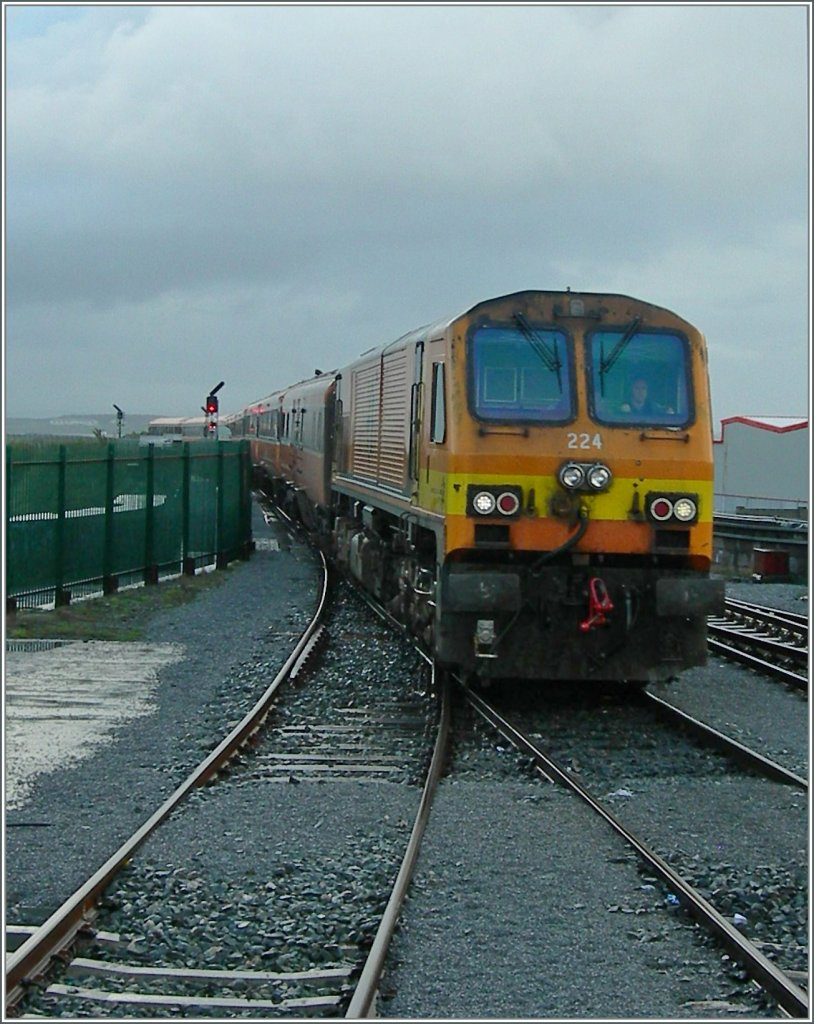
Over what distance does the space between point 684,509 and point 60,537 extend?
9429mm

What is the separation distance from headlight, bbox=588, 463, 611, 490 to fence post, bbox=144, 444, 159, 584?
37.2ft

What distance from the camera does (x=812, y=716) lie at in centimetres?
764

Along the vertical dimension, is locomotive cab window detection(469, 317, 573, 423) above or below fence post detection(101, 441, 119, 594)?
above

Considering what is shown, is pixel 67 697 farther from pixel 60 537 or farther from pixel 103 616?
pixel 60 537

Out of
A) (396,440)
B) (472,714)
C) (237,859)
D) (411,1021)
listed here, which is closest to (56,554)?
(396,440)

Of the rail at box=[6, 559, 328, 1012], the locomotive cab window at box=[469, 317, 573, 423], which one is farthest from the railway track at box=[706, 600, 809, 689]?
the rail at box=[6, 559, 328, 1012]

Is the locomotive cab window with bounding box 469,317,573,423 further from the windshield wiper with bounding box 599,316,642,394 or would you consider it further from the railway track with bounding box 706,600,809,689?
the railway track with bounding box 706,600,809,689

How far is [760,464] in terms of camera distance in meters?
41.6

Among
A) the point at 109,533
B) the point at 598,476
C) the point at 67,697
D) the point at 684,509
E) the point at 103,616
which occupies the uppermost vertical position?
the point at 598,476

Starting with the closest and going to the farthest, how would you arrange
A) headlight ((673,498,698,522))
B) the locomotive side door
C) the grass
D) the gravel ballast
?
the gravel ballast → headlight ((673,498,698,522)) → the locomotive side door → the grass

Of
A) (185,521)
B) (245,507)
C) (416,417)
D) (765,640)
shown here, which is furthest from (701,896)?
(245,507)

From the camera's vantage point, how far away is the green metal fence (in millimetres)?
16375

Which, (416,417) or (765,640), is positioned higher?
(416,417)

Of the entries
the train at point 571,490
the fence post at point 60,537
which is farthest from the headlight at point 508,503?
the fence post at point 60,537
